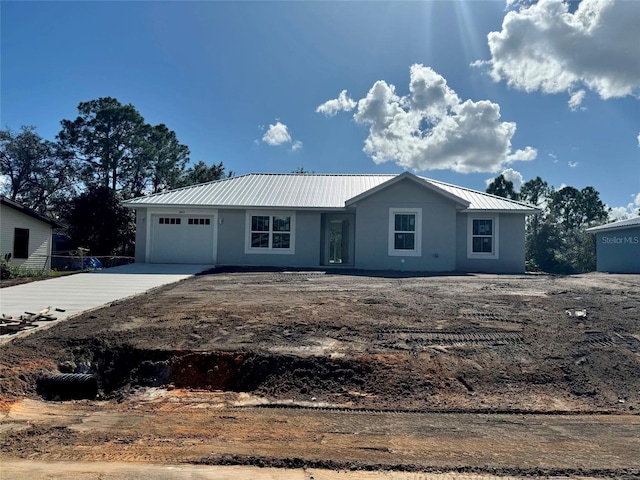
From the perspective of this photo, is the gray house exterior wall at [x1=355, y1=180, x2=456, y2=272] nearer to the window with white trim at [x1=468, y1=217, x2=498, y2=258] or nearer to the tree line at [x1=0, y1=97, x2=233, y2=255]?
the window with white trim at [x1=468, y1=217, x2=498, y2=258]

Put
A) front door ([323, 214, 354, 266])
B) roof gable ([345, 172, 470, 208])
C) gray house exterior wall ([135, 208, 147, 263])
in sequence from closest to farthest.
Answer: roof gable ([345, 172, 470, 208])
gray house exterior wall ([135, 208, 147, 263])
front door ([323, 214, 354, 266])

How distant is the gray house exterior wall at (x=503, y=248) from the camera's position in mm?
17312

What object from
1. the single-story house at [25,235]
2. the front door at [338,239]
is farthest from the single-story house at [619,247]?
the single-story house at [25,235]

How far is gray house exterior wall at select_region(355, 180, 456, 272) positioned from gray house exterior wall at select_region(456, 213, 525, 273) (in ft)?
3.67

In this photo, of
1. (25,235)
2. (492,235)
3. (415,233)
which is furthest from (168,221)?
(492,235)

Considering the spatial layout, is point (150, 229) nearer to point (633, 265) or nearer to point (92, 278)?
point (92, 278)

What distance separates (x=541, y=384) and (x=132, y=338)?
18.9 ft

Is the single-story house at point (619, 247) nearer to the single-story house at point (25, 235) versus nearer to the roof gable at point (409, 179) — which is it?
the roof gable at point (409, 179)

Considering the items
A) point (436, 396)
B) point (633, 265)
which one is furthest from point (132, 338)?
point (633, 265)

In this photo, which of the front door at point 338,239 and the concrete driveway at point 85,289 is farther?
the front door at point 338,239

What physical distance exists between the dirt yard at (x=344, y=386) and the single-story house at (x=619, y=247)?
15.2 m

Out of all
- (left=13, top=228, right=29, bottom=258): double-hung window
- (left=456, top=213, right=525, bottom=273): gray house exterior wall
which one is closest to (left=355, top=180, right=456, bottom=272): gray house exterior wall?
(left=456, top=213, right=525, bottom=273): gray house exterior wall

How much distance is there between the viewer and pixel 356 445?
363 centimetres

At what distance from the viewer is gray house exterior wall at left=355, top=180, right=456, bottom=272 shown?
54.1 feet
